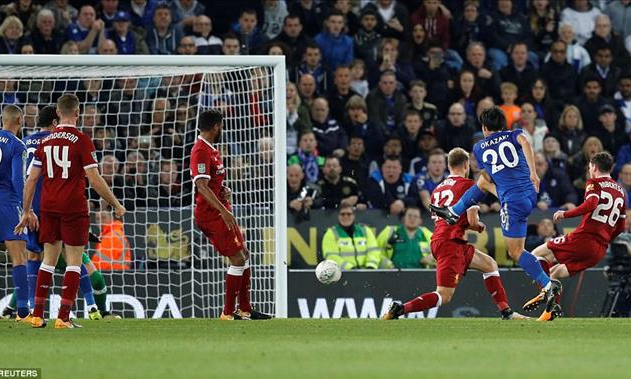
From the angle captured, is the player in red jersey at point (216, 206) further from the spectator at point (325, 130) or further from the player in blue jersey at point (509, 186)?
the spectator at point (325, 130)

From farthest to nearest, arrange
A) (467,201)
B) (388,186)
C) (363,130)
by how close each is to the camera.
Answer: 1. (363,130)
2. (388,186)
3. (467,201)

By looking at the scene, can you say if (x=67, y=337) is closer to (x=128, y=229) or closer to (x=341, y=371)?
(x=341, y=371)

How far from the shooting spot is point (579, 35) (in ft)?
71.9

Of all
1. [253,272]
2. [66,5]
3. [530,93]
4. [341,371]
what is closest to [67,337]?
[341,371]

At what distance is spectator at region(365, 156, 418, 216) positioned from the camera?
18.0 metres

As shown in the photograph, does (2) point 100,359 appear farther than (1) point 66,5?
No

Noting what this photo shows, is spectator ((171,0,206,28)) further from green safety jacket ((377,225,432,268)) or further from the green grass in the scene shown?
the green grass

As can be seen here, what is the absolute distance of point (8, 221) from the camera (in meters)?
12.7

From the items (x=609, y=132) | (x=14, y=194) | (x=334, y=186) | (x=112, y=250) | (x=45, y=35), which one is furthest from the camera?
(x=609, y=132)

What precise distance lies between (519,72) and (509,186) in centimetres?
825

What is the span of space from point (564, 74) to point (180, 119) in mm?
6620

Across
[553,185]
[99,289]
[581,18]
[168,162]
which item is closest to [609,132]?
[553,185]

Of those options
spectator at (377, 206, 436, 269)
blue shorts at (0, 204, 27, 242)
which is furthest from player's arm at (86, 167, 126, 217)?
spectator at (377, 206, 436, 269)

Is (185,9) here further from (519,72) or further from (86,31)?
(519,72)
